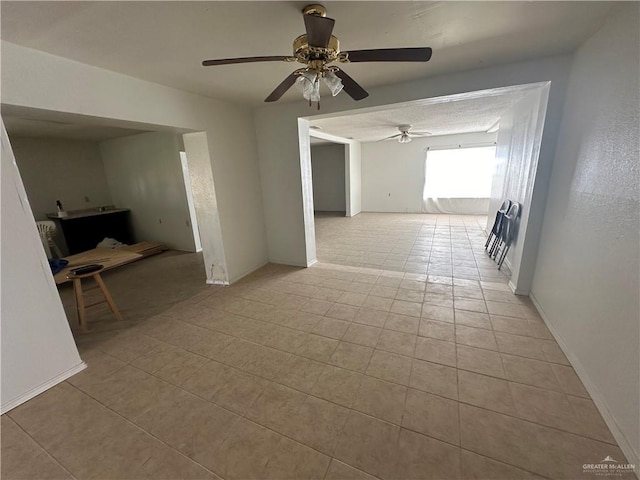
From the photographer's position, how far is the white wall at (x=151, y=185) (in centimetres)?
457

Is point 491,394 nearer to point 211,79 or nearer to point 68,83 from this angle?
point 211,79

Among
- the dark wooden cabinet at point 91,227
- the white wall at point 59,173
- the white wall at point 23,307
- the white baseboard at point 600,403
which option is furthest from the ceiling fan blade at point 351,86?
the white wall at point 59,173

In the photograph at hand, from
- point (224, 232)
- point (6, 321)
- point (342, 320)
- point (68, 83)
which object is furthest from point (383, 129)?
point (6, 321)

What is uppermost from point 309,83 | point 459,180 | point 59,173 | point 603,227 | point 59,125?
point 59,125

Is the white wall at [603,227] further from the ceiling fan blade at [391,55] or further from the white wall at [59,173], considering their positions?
the white wall at [59,173]

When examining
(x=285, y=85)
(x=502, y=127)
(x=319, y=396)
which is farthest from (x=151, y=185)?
(x=502, y=127)

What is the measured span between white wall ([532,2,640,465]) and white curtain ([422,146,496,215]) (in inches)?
204

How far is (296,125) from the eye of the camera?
3.30 metres

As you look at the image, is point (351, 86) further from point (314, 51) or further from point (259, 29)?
point (259, 29)

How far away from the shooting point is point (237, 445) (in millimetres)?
1339

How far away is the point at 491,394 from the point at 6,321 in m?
3.04

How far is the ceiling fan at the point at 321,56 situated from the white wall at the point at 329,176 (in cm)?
670

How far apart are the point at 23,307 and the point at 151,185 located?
12.4 ft

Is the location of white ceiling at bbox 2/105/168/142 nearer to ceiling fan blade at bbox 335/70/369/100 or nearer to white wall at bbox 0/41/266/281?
white wall at bbox 0/41/266/281
